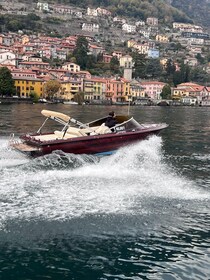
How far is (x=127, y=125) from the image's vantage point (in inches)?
778

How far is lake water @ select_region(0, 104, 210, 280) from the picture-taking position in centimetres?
830

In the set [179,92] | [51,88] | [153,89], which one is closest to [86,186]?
[51,88]

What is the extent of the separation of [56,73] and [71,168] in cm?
10923

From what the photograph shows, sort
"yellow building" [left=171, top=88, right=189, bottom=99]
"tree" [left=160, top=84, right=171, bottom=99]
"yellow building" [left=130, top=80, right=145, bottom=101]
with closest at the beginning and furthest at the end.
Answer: "yellow building" [left=130, top=80, right=145, bottom=101]
"tree" [left=160, top=84, right=171, bottom=99]
"yellow building" [left=171, top=88, right=189, bottom=99]

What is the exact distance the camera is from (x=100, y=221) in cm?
1045

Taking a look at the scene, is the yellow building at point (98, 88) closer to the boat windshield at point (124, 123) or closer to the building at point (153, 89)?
the building at point (153, 89)

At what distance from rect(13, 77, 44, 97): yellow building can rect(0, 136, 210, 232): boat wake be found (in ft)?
287

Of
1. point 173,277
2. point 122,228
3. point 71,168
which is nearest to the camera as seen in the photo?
point 173,277

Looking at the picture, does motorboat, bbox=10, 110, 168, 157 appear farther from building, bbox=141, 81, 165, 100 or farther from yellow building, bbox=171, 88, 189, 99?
yellow building, bbox=171, 88, 189, 99

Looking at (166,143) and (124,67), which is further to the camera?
(124,67)

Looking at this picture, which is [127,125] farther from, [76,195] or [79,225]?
[79,225]

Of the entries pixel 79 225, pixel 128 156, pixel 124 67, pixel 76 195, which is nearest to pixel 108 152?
pixel 128 156

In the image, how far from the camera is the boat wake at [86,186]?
36.7ft

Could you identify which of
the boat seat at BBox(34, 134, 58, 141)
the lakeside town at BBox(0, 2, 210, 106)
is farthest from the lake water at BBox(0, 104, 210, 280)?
the lakeside town at BBox(0, 2, 210, 106)
